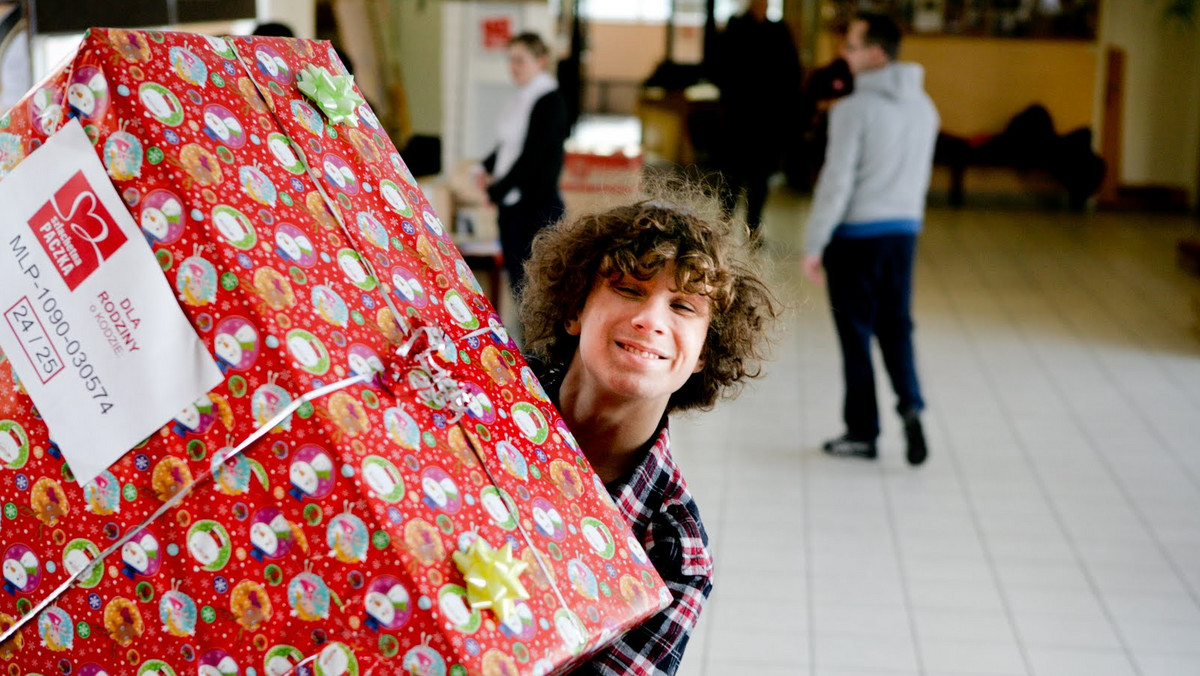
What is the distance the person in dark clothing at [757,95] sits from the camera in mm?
8086

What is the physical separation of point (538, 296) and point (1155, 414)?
190 inches

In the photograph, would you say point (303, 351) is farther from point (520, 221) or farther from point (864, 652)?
point (520, 221)

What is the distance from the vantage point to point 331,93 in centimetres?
114

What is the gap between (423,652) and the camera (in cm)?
92

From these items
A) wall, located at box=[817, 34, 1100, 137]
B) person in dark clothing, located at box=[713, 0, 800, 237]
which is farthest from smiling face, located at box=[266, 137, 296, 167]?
wall, located at box=[817, 34, 1100, 137]

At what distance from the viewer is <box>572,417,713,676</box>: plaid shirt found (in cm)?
122

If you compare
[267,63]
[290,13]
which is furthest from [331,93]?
[290,13]

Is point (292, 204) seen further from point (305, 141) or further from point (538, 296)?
point (538, 296)

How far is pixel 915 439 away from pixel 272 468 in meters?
4.26

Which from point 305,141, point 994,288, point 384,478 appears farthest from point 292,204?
point 994,288

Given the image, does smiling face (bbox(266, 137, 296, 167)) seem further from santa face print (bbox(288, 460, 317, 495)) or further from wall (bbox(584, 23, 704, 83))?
wall (bbox(584, 23, 704, 83))

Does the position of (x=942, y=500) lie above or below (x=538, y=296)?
below

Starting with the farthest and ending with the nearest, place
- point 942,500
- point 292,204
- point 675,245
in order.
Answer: point 942,500 < point 675,245 < point 292,204

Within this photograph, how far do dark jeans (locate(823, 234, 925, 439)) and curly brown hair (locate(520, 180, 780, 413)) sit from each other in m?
3.18
